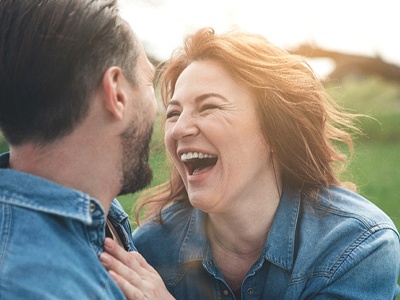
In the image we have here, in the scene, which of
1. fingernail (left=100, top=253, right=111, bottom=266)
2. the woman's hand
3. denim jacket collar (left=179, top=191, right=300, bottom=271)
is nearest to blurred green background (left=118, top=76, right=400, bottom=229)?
denim jacket collar (left=179, top=191, right=300, bottom=271)

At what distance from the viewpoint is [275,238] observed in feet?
8.82

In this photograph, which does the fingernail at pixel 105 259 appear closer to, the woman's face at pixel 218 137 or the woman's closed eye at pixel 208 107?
the woman's face at pixel 218 137

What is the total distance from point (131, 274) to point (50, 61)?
2.59 ft

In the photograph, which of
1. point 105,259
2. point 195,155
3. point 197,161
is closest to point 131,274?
point 105,259

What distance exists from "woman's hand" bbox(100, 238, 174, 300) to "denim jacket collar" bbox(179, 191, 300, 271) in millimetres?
526

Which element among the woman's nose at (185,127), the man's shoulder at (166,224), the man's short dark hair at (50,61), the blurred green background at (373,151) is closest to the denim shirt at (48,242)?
A: the man's short dark hair at (50,61)

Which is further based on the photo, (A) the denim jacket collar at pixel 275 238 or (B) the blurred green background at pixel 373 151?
(B) the blurred green background at pixel 373 151

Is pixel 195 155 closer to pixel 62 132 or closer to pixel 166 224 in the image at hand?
pixel 166 224

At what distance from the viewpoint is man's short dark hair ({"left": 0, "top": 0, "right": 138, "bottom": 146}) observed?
1846 mm

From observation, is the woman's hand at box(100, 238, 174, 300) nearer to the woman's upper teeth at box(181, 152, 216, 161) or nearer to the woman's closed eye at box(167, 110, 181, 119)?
the woman's upper teeth at box(181, 152, 216, 161)

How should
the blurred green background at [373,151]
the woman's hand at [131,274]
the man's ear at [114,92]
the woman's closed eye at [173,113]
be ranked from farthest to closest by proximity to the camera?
1. the blurred green background at [373,151]
2. the woman's closed eye at [173,113]
3. the woman's hand at [131,274]
4. the man's ear at [114,92]

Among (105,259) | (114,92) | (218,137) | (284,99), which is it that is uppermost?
(114,92)

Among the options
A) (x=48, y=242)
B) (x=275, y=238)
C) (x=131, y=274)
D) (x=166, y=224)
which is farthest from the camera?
(x=166, y=224)

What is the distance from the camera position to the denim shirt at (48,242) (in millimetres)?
1688
